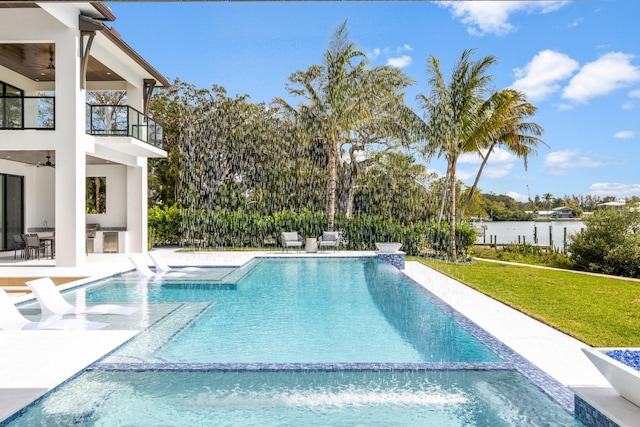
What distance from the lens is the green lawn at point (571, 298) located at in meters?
7.06

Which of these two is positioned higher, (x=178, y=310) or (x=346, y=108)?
(x=346, y=108)

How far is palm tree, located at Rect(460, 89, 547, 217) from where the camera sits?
60.0 feet

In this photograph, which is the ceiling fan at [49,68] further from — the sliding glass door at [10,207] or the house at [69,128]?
the sliding glass door at [10,207]

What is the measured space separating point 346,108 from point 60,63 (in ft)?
36.0

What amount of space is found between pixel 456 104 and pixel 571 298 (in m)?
9.70

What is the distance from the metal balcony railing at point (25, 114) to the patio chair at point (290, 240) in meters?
8.98

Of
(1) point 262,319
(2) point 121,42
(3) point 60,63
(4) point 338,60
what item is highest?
(4) point 338,60

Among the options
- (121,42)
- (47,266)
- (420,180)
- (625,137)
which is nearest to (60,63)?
(121,42)

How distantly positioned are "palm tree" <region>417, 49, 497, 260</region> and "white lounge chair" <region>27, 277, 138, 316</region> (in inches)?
497

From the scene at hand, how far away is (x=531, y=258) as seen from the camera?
786 inches

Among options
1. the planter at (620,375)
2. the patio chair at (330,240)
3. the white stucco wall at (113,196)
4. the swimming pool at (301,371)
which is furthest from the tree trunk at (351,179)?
the planter at (620,375)

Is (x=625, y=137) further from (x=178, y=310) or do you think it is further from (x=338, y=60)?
(x=178, y=310)

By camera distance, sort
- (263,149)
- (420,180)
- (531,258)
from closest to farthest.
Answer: (531,258)
(263,149)
(420,180)

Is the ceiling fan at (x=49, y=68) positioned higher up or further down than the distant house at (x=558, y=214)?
higher up
